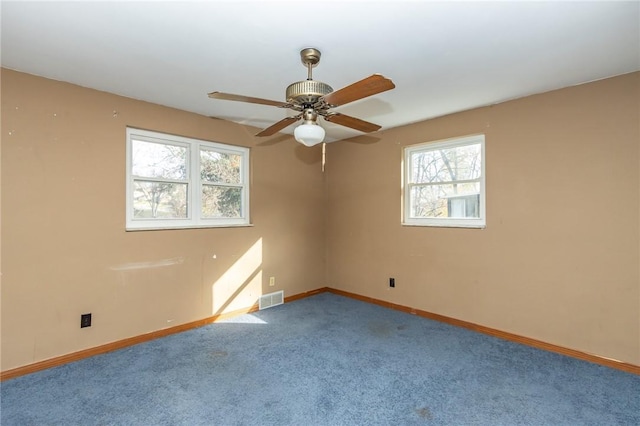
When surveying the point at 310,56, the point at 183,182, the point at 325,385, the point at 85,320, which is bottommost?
the point at 325,385

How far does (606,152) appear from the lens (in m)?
2.61

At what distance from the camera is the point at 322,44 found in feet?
6.82

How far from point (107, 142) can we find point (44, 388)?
200 cm

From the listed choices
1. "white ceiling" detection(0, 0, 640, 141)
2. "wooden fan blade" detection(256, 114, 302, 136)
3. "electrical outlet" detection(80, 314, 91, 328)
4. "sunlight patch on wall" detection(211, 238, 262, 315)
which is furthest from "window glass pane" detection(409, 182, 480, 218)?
"electrical outlet" detection(80, 314, 91, 328)

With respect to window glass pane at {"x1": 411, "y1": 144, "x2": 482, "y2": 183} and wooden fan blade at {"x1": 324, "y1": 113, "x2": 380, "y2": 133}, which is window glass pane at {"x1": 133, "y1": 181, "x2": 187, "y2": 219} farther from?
window glass pane at {"x1": 411, "y1": 144, "x2": 482, "y2": 183}

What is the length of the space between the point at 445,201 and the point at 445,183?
0.21 m

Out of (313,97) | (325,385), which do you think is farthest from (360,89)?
(325,385)

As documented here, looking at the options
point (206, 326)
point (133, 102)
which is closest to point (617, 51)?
point (133, 102)

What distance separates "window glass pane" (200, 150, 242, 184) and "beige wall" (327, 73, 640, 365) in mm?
2013

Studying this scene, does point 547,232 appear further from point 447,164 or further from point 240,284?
point 240,284

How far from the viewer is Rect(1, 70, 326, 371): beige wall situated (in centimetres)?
246

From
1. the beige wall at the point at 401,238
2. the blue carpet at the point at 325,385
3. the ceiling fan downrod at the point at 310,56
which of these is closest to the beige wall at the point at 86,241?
the beige wall at the point at 401,238

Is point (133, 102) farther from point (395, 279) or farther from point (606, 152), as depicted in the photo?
point (606, 152)

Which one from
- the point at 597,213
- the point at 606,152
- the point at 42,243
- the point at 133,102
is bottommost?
the point at 42,243
